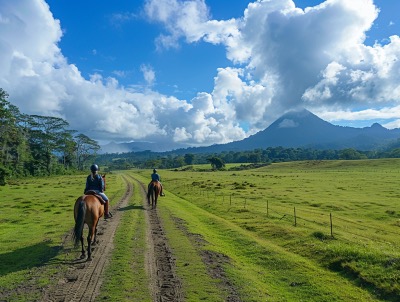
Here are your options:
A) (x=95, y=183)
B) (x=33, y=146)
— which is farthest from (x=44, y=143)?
(x=95, y=183)

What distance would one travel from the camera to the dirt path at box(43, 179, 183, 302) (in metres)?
9.42

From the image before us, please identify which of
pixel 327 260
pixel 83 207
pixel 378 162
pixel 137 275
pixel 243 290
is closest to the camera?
pixel 243 290

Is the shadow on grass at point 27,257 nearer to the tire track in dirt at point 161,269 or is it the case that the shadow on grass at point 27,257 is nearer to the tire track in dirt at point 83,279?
the tire track in dirt at point 83,279

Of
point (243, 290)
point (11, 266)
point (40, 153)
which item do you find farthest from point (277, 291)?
point (40, 153)

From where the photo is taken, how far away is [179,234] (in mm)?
17953

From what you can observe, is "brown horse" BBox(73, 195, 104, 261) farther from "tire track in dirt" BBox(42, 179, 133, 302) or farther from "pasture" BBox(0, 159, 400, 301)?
"pasture" BBox(0, 159, 400, 301)

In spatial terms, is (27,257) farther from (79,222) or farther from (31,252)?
(79,222)

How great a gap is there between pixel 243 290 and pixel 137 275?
12.4 ft

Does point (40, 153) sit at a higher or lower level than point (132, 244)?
higher

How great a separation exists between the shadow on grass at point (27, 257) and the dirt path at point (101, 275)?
929mm

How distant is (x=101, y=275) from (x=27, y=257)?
14.9ft

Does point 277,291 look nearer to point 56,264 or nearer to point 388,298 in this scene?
point 388,298

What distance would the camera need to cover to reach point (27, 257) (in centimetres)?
1328

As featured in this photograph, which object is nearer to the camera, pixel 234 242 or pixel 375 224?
pixel 234 242
